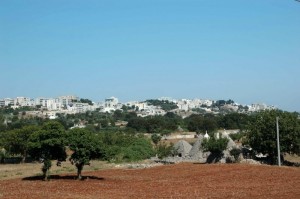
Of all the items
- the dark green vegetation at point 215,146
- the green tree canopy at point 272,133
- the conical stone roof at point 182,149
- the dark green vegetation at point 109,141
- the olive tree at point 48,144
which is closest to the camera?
the olive tree at point 48,144

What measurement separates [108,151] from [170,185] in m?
8.15

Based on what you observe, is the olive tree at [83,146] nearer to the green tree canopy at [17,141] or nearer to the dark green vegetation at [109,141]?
the dark green vegetation at [109,141]

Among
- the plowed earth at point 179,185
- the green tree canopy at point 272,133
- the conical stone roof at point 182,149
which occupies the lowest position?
the plowed earth at point 179,185

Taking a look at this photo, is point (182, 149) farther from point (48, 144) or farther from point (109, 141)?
point (48, 144)

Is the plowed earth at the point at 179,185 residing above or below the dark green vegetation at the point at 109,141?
below

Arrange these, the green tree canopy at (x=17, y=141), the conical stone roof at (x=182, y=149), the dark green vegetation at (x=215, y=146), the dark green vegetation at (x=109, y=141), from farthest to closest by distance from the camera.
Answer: the green tree canopy at (x=17, y=141), the conical stone roof at (x=182, y=149), the dark green vegetation at (x=215, y=146), the dark green vegetation at (x=109, y=141)

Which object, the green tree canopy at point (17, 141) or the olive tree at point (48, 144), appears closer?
the olive tree at point (48, 144)

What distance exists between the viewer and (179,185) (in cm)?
3466

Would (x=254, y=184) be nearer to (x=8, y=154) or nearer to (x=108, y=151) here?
(x=108, y=151)

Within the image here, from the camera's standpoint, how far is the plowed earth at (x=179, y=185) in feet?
94.1

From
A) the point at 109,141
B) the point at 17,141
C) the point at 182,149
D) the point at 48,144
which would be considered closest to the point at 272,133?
the point at 182,149

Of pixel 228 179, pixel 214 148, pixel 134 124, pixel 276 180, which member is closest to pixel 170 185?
pixel 228 179

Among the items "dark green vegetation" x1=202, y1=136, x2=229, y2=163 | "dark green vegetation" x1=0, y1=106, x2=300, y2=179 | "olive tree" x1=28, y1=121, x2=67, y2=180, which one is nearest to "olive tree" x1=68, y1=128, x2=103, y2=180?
"dark green vegetation" x1=0, y1=106, x2=300, y2=179

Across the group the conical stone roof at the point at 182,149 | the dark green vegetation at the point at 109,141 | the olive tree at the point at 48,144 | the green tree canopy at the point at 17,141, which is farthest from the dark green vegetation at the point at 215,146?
the green tree canopy at the point at 17,141
